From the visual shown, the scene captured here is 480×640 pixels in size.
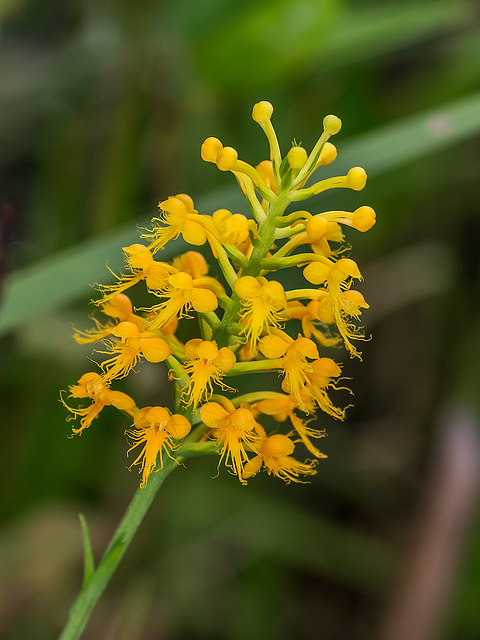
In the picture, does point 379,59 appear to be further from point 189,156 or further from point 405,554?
point 405,554

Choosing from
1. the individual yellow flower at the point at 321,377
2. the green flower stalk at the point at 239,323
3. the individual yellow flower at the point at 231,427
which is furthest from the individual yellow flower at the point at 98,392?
the individual yellow flower at the point at 321,377

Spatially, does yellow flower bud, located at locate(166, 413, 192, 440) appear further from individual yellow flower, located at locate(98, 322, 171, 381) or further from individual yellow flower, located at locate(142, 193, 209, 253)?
individual yellow flower, located at locate(142, 193, 209, 253)

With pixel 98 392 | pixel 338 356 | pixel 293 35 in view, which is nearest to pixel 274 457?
pixel 98 392

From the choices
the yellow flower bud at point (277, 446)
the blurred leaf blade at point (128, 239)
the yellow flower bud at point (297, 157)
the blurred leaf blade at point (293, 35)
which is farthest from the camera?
the blurred leaf blade at point (293, 35)

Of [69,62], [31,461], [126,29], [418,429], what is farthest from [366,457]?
[69,62]

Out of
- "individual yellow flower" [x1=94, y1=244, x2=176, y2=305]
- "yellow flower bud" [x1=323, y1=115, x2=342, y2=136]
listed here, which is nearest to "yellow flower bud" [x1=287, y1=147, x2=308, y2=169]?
"yellow flower bud" [x1=323, y1=115, x2=342, y2=136]

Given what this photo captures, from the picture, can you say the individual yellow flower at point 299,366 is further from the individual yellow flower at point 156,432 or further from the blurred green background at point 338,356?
the blurred green background at point 338,356
